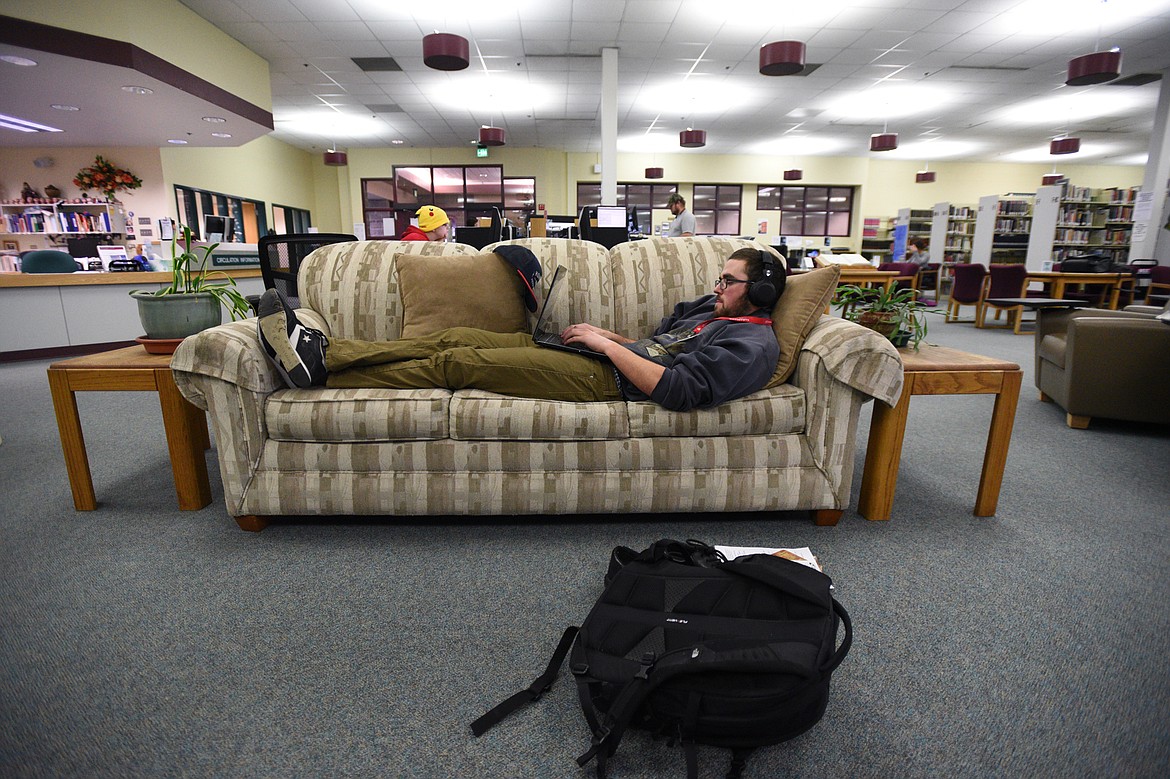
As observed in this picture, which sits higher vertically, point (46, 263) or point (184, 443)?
point (46, 263)

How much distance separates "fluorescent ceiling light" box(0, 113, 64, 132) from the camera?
6737 mm

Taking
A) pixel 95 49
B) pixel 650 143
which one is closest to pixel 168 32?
pixel 95 49

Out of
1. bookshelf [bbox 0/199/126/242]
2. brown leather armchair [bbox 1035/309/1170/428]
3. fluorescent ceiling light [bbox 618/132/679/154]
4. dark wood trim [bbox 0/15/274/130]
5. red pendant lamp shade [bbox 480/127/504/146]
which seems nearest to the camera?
brown leather armchair [bbox 1035/309/1170/428]

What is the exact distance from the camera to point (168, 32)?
17.1 feet

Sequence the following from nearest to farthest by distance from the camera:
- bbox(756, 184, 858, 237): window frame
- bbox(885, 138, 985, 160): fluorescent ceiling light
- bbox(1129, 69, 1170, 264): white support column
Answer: bbox(1129, 69, 1170, 264): white support column < bbox(885, 138, 985, 160): fluorescent ceiling light < bbox(756, 184, 858, 237): window frame

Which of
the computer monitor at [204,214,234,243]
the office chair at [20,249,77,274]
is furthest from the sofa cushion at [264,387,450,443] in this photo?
the office chair at [20,249,77,274]

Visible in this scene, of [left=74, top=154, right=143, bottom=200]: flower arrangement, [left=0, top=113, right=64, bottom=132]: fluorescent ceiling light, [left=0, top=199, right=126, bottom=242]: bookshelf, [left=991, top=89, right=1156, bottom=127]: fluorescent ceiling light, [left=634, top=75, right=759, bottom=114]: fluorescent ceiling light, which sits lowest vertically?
[left=0, top=199, right=126, bottom=242]: bookshelf

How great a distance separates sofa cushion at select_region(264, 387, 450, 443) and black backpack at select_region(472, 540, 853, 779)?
2.71 ft

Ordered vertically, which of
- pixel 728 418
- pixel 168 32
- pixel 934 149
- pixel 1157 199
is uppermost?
pixel 934 149

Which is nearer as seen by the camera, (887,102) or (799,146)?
(887,102)

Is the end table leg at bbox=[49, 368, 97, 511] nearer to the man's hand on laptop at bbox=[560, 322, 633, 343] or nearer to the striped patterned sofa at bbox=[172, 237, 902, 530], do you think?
the striped patterned sofa at bbox=[172, 237, 902, 530]

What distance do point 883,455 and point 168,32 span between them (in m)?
6.79

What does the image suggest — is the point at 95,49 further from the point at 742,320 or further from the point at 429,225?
the point at 742,320

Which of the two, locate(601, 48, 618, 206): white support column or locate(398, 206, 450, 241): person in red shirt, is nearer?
locate(398, 206, 450, 241): person in red shirt
